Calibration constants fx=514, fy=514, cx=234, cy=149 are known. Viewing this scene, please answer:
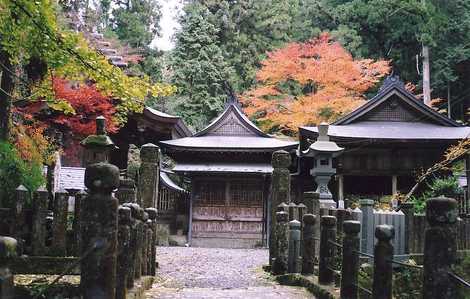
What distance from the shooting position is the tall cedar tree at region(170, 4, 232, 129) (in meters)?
32.3

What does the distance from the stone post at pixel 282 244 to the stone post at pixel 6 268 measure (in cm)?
802

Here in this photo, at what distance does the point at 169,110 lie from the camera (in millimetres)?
32781

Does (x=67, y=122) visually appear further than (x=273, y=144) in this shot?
No

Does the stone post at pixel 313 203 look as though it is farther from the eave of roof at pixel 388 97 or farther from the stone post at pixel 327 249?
the eave of roof at pixel 388 97

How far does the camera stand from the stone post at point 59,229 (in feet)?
28.2

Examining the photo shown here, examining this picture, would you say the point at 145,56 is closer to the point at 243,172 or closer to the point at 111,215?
the point at 243,172

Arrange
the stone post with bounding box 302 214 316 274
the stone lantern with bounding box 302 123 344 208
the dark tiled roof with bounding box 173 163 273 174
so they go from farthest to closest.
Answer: the dark tiled roof with bounding box 173 163 273 174 → the stone lantern with bounding box 302 123 344 208 → the stone post with bounding box 302 214 316 274

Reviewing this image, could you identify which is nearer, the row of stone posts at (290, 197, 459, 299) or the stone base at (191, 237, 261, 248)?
the row of stone posts at (290, 197, 459, 299)

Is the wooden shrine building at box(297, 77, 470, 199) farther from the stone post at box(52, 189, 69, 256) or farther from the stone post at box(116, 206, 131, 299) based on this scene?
the stone post at box(116, 206, 131, 299)

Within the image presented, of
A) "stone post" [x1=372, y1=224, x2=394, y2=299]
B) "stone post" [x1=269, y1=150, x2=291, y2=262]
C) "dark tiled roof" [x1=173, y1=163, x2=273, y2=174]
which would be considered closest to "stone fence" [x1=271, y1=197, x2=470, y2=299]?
"stone post" [x1=372, y1=224, x2=394, y2=299]

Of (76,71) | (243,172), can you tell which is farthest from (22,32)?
(243,172)

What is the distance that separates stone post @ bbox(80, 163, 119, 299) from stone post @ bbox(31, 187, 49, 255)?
4241 millimetres

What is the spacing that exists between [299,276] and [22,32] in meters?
6.55

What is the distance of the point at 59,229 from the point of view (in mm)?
8625
